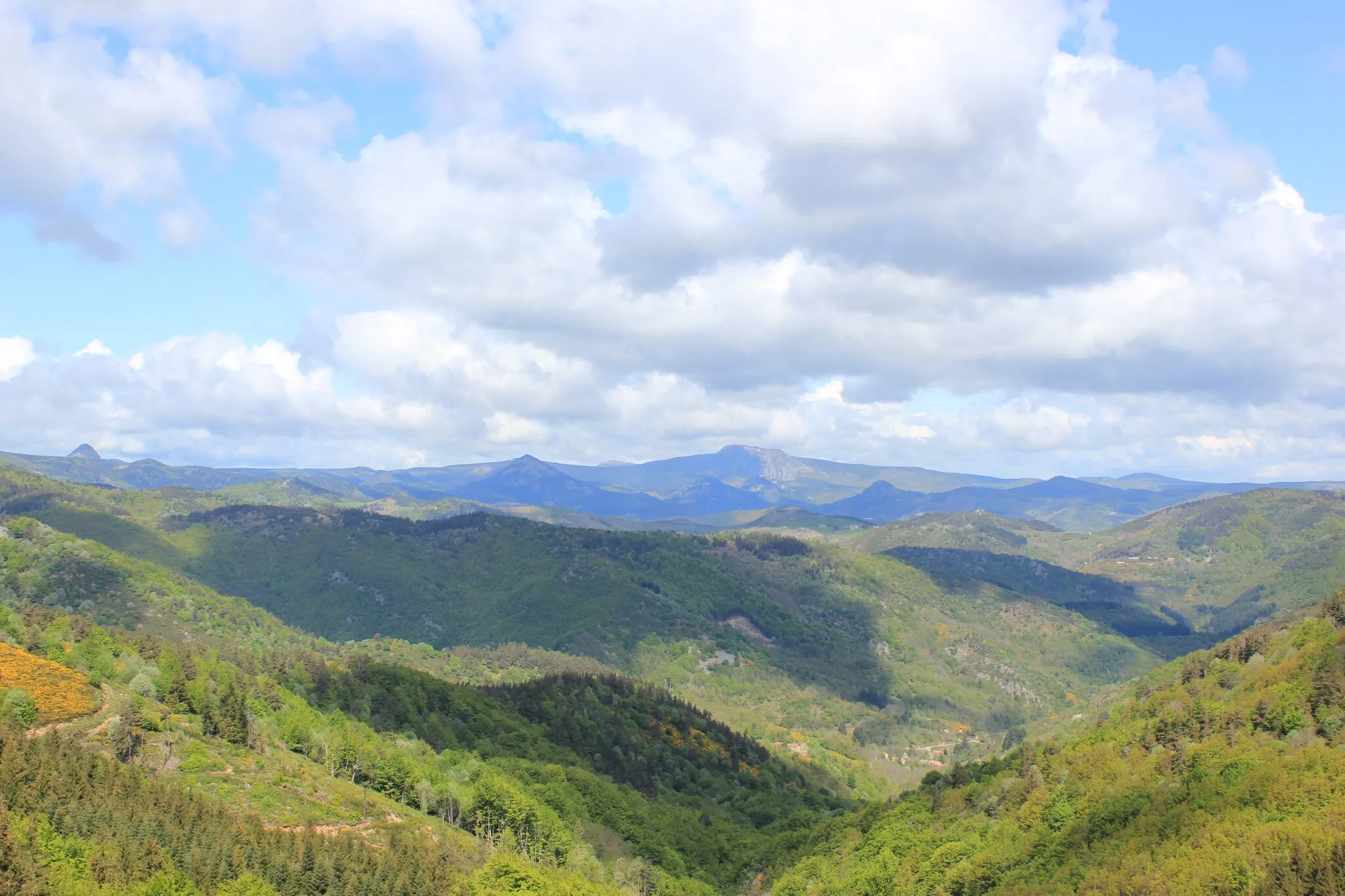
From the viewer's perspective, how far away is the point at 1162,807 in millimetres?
94875

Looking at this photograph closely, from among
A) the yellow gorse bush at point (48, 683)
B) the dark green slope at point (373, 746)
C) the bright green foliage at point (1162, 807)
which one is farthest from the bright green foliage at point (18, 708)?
the bright green foliage at point (1162, 807)

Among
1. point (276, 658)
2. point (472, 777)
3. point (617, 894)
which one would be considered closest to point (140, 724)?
point (472, 777)

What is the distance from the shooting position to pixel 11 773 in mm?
79562

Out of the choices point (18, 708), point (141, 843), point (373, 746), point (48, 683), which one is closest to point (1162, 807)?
point (141, 843)

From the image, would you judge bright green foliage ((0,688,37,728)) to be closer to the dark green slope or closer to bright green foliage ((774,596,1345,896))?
the dark green slope

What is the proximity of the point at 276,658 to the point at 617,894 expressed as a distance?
11973 cm

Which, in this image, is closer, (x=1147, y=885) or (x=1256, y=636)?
(x=1147, y=885)

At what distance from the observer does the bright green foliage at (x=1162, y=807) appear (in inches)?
2948

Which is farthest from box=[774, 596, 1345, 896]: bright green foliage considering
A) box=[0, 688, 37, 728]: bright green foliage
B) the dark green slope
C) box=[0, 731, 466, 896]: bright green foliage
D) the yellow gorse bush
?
box=[0, 688, 37, 728]: bright green foliage

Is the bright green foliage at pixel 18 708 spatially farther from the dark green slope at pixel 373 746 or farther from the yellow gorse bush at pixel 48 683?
the dark green slope at pixel 373 746

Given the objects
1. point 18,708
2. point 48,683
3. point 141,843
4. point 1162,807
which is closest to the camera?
point 141,843

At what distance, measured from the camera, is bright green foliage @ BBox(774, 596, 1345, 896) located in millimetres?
74875

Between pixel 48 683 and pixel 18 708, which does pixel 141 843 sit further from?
pixel 48 683

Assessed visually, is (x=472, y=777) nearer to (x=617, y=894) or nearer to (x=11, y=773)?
(x=617, y=894)
